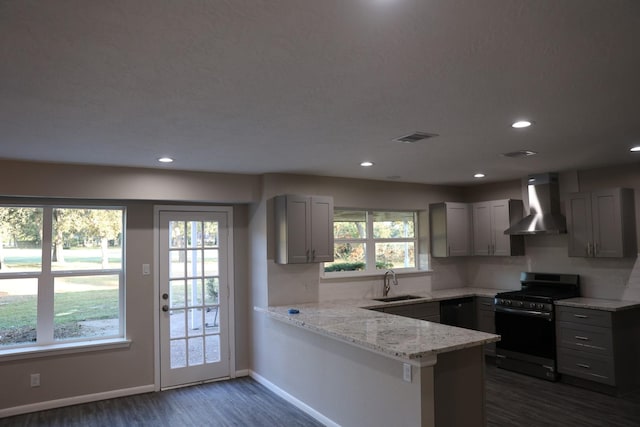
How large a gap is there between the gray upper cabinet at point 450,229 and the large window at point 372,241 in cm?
34

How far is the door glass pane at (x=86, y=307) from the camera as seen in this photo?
15.3 feet

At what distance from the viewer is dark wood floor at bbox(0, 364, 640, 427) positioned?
399 centimetres

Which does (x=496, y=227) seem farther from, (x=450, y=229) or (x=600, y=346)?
(x=600, y=346)

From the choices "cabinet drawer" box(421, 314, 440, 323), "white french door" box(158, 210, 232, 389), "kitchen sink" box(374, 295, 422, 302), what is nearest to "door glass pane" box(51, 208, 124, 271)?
"white french door" box(158, 210, 232, 389)

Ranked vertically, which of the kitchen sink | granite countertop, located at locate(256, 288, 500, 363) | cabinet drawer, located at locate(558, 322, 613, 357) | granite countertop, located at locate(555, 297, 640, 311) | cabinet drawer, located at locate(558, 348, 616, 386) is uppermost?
granite countertop, located at locate(256, 288, 500, 363)

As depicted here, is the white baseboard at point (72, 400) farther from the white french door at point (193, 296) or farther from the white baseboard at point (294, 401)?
the white baseboard at point (294, 401)

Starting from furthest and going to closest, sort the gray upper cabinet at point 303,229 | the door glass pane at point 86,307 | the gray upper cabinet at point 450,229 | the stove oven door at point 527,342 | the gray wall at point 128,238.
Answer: the gray upper cabinet at point 450,229 < the stove oven door at point 527,342 < the gray upper cabinet at point 303,229 < the door glass pane at point 86,307 < the gray wall at point 128,238

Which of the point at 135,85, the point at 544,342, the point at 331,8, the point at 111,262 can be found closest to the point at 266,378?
the point at 111,262

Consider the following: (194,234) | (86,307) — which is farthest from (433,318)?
(86,307)

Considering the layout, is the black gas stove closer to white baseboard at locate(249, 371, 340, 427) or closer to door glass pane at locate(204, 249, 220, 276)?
white baseboard at locate(249, 371, 340, 427)

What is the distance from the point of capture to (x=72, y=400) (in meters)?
4.50

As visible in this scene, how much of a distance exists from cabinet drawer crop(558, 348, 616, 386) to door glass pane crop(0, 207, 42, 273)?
5.66m

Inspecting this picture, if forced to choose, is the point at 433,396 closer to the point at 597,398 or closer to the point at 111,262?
the point at 597,398

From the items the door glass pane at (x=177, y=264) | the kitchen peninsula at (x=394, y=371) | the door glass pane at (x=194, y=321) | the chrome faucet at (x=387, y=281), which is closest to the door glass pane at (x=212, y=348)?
the door glass pane at (x=194, y=321)
